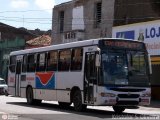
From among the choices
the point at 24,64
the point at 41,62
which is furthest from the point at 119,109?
the point at 24,64

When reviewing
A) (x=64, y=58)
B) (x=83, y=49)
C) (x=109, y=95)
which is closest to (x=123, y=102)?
(x=109, y=95)

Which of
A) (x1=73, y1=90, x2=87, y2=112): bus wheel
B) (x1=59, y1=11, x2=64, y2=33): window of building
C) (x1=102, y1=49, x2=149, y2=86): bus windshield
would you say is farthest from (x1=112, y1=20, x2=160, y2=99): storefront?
(x1=59, y1=11, x2=64, y2=33): window of building

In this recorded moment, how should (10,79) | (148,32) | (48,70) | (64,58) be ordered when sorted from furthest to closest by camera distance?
(148,32)
(10,79)
(48,70)
(64,58)

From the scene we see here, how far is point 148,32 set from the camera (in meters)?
32.1

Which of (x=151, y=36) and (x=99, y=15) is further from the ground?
(x=99, y=15)

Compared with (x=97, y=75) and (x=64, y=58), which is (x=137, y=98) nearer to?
(x=97, y=75)

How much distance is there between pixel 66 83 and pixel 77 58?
1.51 m

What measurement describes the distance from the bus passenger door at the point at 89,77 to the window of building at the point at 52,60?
332 centimetres

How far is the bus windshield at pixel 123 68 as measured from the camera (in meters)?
19.3

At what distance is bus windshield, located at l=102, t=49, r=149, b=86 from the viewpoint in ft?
63.4

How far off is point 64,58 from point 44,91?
2.83 metres

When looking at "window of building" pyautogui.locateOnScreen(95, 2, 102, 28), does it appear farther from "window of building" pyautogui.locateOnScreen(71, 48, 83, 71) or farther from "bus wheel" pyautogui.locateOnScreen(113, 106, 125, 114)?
"bus wheel" pyautogui.locateOnScreen(113, 106, 125, 114)

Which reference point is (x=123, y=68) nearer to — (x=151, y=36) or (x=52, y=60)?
(x=52, y=60)

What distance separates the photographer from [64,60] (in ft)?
74.2
